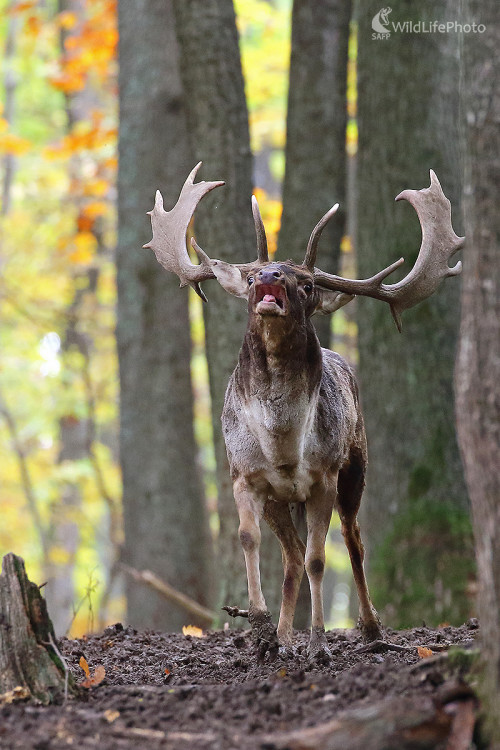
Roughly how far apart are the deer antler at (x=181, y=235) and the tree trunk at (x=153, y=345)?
4841 mm

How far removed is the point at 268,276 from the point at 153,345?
6.49m

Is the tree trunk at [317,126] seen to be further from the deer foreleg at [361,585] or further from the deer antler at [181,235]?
the deer foreleg at [361,585]

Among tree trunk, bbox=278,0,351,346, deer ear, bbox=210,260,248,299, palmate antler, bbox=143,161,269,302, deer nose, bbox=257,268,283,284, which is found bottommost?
deer nose, bbox=257,268,283,284

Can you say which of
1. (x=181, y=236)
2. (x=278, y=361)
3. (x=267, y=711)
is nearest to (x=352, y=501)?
(x=278, y=361)

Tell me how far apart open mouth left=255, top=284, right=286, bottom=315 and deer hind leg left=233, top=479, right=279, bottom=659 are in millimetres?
1133

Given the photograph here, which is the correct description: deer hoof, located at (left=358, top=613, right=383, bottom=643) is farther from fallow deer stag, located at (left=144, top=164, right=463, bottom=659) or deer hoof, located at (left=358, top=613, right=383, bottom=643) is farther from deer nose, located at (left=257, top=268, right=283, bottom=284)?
deer nose, located at (left=257, top=268, right=283, bottom=284)

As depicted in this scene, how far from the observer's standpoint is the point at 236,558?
9.51m

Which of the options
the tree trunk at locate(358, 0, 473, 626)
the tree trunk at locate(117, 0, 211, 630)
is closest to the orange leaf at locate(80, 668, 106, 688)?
the tree trunk at locate(358, 0, 473, 626)

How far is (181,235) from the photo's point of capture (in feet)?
24.1

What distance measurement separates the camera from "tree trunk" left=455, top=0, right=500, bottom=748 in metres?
4.26

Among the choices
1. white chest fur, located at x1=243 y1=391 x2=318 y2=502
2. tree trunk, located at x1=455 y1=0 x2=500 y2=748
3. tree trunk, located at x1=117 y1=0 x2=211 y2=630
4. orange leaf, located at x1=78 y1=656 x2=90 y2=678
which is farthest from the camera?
tree trunk, located at x1=117 y1=0 x2=211 y2=630

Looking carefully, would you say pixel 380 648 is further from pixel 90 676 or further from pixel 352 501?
pixel 90 676

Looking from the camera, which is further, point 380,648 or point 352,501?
point 352,501

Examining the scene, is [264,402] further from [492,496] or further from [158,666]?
[492,496]
